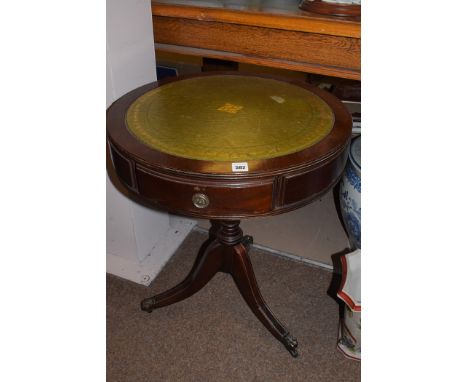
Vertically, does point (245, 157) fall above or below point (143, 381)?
above

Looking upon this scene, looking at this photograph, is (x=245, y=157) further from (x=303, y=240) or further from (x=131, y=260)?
(x=303, y=240)

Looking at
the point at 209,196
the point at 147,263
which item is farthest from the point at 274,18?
the point at 147,263

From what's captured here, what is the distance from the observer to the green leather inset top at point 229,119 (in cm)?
82

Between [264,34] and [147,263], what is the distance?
0.89 meters

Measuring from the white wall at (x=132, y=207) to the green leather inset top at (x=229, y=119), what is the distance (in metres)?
0.17

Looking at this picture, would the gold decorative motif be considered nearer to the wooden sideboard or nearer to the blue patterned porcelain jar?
the wooden sideboard

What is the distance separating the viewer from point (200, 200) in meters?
0.79

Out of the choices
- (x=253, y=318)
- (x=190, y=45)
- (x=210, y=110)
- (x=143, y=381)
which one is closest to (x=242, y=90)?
(x=210, y=110)

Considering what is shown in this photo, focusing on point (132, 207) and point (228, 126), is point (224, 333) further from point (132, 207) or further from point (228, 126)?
point (228, 126)

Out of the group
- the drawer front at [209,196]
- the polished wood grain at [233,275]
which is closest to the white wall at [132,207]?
the polished wood grain at [233,275]

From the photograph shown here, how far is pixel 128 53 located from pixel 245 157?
1.98 feet

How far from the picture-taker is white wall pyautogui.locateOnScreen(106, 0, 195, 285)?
44.4 inches

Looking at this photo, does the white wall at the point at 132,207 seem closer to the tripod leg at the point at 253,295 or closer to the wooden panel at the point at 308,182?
the tripod leg at the point at 253,295

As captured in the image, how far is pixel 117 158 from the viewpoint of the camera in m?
0.89
